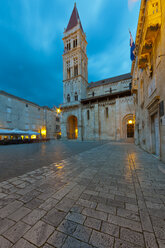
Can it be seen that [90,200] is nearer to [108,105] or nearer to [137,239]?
[137,239]

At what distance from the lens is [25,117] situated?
3030cm

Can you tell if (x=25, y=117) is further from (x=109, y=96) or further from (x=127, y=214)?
(x=127, y=214)

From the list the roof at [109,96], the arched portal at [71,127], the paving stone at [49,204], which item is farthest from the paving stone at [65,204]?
the arched portal at [71,127]

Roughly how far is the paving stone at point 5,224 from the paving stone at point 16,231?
2.8 inches

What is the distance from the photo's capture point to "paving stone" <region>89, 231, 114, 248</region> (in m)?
1.25

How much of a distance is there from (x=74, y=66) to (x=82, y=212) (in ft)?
112

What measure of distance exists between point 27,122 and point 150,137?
32.3 meters

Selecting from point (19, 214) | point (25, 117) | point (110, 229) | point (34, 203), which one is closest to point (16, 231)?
point (19, 214)

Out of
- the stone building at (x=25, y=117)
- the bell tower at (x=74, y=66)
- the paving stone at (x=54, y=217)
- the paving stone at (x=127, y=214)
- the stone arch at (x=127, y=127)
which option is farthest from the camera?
the bell tower at (x=74, y=66)

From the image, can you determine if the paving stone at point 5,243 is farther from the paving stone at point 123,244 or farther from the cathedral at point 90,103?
the cathedral at point 90,103

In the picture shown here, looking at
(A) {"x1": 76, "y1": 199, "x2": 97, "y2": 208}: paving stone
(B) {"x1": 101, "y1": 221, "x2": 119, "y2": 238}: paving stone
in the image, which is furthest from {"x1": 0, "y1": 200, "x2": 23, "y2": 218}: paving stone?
(B) {"x1": 101, "y1": 221, "x2": 119, "y2": 238}: paving stone

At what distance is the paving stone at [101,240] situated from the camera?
1.25 m

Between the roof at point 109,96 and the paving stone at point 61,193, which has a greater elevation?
the roof at point 109,96

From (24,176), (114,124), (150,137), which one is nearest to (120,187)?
(24,176)
